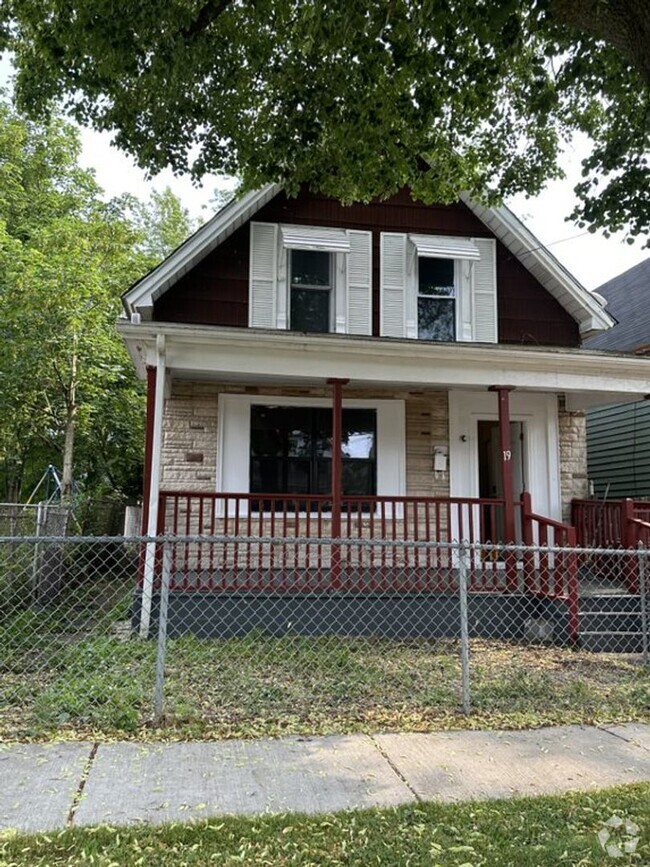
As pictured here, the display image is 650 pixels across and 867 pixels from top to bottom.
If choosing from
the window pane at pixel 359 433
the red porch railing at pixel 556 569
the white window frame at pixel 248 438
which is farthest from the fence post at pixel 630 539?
A: the window pane at pixel 359 433

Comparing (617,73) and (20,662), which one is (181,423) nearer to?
(20,662)

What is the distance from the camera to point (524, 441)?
969 centimetres

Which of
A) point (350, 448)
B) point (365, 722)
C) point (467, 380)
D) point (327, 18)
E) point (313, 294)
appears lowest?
point (365, 722)

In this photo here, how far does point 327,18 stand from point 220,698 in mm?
5483

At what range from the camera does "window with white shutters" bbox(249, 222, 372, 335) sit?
9039mm

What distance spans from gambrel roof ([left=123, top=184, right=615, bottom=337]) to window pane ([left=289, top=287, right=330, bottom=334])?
1340 millimetres

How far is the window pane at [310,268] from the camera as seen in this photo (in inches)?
366

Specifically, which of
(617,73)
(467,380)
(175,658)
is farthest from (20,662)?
(617,73)

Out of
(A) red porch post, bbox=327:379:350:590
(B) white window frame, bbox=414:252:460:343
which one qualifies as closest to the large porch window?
(A) red porch post, bbox=327:379:350:590

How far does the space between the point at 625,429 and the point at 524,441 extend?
4513mm

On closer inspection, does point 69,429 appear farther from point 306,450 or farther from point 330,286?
point 330,286

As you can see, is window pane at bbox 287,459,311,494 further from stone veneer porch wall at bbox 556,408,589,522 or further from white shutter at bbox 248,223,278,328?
stone veneer porch wall at bbox 556,408,589,522

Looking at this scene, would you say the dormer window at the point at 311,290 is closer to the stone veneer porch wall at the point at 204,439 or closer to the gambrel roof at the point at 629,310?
the stone veneer porch wall at the point at 204,439

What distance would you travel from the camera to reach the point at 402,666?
6.04 m
